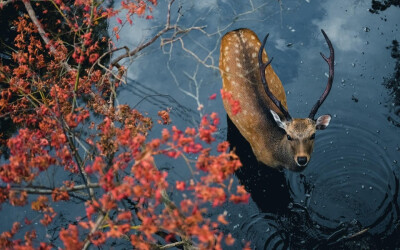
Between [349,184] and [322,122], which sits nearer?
[322,122]

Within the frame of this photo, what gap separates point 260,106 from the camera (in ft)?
26.0

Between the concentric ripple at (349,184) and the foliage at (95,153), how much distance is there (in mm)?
1456

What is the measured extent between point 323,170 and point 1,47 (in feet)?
27.1

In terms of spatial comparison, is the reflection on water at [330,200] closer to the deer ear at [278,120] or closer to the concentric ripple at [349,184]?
the concentric ripple at [349,184]

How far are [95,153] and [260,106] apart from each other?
3115 mm

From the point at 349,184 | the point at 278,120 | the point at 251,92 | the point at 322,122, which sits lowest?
the point at 349,184

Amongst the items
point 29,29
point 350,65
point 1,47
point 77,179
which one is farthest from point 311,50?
point 1,47

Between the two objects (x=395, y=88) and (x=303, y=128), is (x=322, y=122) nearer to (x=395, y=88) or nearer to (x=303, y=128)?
(x=303, y=128)

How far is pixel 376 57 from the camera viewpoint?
32.2ft

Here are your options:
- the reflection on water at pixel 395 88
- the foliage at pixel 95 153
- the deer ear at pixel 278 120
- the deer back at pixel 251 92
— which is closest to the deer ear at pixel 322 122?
the deer ear at pixel 278 120

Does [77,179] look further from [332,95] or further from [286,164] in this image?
[332,95]

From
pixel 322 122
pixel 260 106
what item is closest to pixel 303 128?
pixel 322 122

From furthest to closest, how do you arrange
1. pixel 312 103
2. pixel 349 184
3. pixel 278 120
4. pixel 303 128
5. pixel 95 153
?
pixel 312 103, pixel 349 184, pixel 95 153, pixel 278 120, pixel 303 128

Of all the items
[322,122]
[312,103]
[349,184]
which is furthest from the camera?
[312,103]
